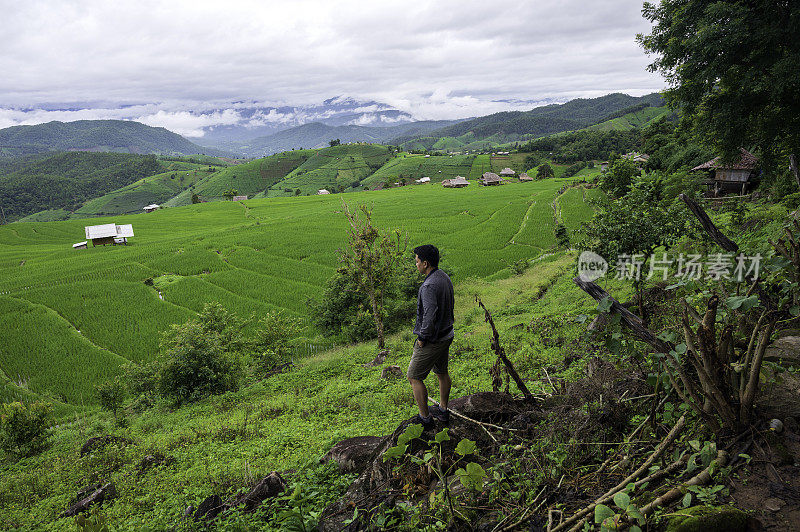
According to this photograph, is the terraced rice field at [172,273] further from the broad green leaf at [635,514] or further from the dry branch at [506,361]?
the broad green leaf at [635,514]

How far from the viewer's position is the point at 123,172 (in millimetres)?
177625

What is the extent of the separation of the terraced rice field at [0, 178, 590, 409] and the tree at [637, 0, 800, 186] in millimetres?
12512

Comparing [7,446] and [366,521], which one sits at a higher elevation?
[366,521]

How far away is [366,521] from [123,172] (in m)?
222

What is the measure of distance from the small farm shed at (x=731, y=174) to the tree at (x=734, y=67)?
1453 cm

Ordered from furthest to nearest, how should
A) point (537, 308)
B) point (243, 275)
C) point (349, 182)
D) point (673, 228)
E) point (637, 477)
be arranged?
point (349, 182) < point (243, 275) < point (537, 308) < point (673, 228) < point (637, 477)

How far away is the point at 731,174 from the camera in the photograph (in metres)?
27.5

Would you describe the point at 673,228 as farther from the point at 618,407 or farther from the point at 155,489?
the point at 155,489

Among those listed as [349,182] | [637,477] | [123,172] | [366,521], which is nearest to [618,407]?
[637,477]

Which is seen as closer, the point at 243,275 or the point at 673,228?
the point at 673,228

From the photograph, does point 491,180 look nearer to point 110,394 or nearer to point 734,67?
point 734,67

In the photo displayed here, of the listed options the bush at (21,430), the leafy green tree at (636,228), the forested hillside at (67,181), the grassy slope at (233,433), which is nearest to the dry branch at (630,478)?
the grassy slope at (233,433)

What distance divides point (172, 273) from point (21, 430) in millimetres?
20500

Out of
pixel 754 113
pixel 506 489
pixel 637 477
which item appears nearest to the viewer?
pixel 637 477
